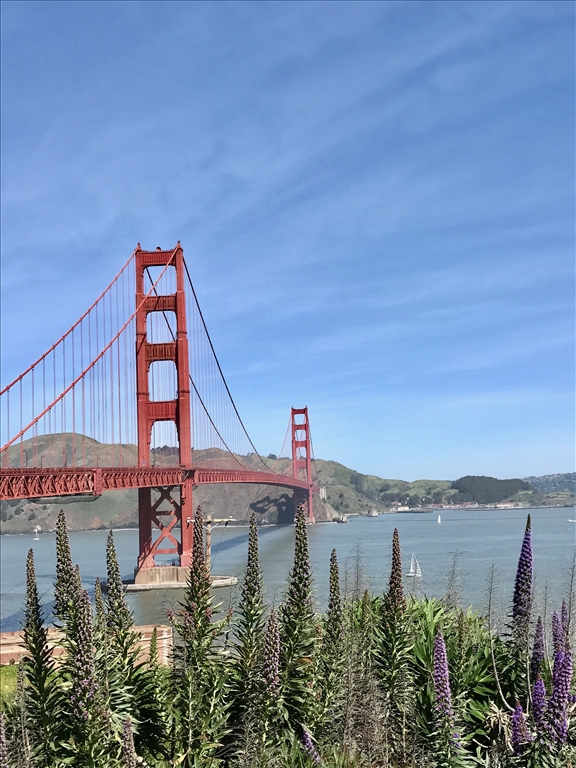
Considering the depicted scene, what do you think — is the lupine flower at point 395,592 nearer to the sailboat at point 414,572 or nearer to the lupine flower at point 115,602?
the lupine flower at point 115,602

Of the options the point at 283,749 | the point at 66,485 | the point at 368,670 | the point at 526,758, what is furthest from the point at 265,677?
the point at 66,485

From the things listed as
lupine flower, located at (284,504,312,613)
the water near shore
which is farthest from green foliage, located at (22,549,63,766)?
the water near shore

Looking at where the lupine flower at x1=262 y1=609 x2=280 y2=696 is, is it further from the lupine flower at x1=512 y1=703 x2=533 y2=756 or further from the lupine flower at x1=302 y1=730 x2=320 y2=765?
the lupine flower at x1=512 y1=703 x2=533 y2=756

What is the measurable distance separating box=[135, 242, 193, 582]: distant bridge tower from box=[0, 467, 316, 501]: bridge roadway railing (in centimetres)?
129

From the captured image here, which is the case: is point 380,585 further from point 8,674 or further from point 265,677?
point 265,677

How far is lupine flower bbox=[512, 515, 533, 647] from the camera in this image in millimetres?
8609

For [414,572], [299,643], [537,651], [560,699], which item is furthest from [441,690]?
[414,572]

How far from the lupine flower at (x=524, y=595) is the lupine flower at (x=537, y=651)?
27cm

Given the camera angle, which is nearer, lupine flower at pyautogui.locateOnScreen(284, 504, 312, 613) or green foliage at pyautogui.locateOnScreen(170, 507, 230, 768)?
green foliage at pyautogui.locateOnScreen(170, 507, 230, 768)

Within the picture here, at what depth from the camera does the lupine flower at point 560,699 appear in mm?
5914

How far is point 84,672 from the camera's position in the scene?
677 centimetres

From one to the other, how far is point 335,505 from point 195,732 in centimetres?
17974

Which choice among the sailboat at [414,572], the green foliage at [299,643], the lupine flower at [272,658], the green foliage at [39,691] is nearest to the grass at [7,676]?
the green foliage at [39,691]

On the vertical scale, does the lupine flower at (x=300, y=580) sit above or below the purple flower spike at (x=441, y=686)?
above
